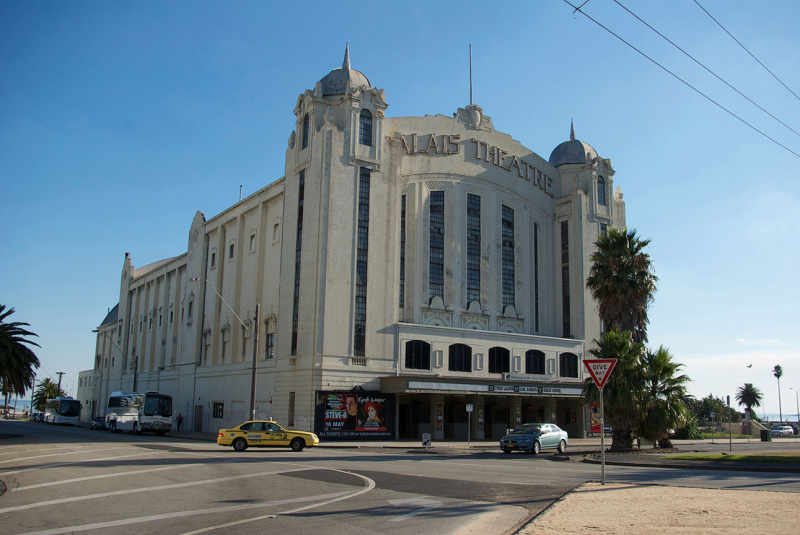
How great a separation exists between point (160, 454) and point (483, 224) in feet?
105

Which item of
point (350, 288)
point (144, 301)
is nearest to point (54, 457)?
point (350, 288)

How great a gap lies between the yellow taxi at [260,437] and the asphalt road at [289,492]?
193 inches

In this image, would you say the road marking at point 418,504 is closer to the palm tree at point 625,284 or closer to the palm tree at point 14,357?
the palm tree at point 625,284

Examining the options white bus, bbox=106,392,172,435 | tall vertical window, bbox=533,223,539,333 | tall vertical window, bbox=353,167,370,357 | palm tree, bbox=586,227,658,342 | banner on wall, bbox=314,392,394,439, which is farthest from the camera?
tall vertical window, bbox=533,223,539,333

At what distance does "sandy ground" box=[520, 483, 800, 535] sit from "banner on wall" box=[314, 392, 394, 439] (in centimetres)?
2722

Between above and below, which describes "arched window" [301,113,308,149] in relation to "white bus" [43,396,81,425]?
above

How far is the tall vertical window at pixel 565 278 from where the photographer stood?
54.5m

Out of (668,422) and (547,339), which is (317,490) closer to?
(668,422)

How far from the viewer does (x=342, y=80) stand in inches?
1813

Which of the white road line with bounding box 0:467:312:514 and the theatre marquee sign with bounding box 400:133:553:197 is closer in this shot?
the white road line with bounding box 0:467:312:514

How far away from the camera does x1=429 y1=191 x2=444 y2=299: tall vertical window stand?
4775cm

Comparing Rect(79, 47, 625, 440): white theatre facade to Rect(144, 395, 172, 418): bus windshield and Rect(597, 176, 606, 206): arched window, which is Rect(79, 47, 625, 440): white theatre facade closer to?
Rect(597, 176, 606, 206): arched window

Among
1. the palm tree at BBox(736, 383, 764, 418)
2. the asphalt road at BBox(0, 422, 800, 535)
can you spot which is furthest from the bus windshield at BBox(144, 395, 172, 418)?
the palm tree at BBox(736, 383, 764, 418)

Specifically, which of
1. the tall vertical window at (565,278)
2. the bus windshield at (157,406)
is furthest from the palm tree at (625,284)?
the bus windshield at (157,406)
